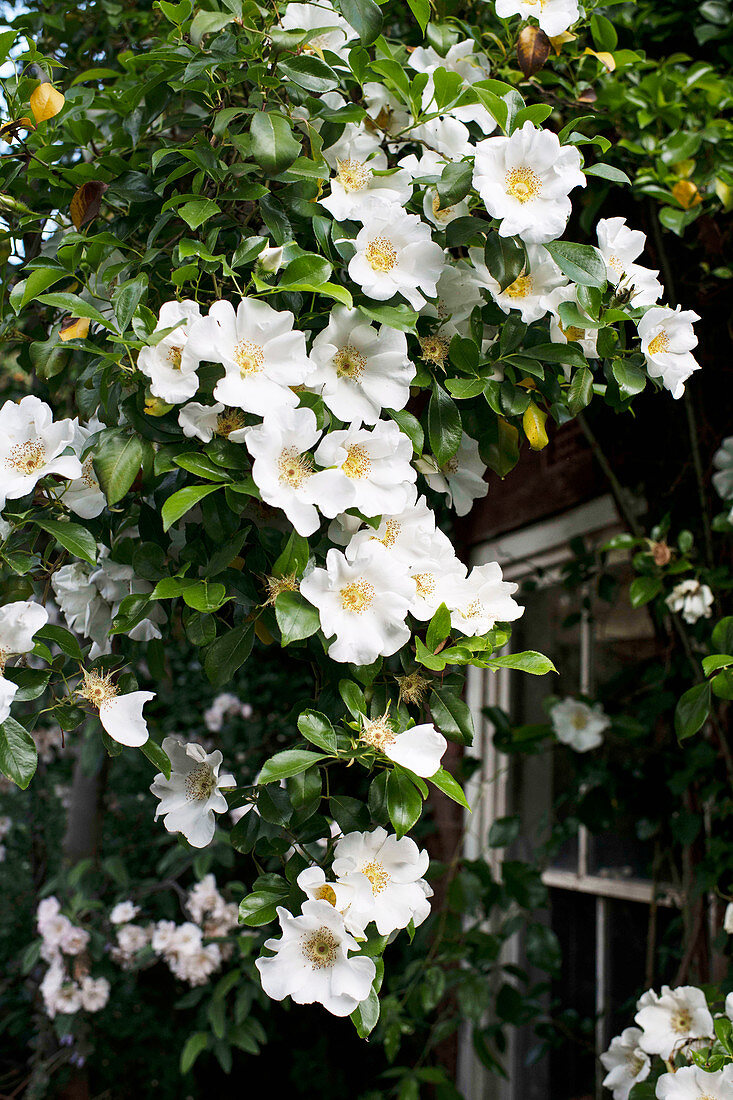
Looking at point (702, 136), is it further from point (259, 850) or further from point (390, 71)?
point (259, 850)

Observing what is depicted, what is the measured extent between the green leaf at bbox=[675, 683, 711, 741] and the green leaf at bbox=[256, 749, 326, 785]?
49cm

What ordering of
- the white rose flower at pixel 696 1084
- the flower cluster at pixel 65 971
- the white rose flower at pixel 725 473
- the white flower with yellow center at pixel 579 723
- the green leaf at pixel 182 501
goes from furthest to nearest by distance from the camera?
the flower cluster at pixel 65 971 → the white flower with yellow center at pixel 579 723 → the white rose flower at pixel 725 473 → the white rose flower at pixel 696 1084 → the green leaf at pixel 182 501

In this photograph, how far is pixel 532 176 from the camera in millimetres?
787

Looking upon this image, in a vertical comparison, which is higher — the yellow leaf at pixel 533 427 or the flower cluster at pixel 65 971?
the yellow leaf at pixel 533 427

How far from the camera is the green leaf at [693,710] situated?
0.99m

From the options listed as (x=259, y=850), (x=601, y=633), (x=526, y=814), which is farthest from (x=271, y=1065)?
(x=259, y=850)

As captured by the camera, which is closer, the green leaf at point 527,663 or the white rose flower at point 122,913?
the green leaf at point 527,663

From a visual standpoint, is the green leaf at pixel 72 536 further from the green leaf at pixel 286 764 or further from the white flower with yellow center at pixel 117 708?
the green leaf at pixel 286 764

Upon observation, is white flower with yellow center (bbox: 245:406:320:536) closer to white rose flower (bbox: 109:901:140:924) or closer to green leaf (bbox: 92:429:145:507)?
green leaf (bbox: 92:429:145:507)

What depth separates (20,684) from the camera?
75 centimetres

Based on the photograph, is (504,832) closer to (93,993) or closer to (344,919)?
(93,993)

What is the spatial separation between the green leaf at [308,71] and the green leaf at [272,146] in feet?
0.26

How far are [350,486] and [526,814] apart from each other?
2183 mm

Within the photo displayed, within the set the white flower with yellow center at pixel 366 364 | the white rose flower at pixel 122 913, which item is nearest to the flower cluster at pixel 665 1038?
the white flower with yellow center at pixel 366 364
